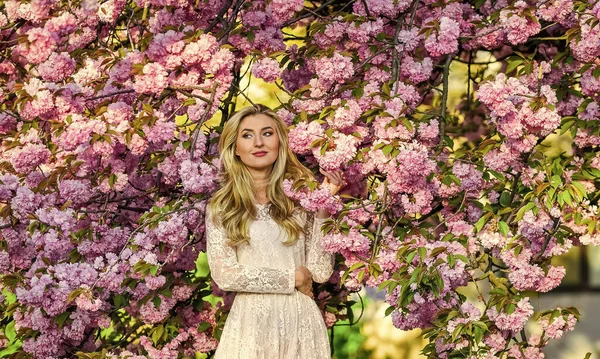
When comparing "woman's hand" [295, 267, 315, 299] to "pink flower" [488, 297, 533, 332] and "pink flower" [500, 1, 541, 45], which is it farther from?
"pink flower" [500, 1, 541, 45]

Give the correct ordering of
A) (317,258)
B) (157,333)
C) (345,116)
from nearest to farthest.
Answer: (345,116), (317,258), (157,333)

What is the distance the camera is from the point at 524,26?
4113mm

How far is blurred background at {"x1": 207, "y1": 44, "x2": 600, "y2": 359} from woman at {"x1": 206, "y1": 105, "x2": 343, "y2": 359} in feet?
7.28

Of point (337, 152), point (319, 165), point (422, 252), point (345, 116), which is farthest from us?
point (319, 165)

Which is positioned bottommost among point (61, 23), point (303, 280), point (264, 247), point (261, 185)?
point (303, 280)

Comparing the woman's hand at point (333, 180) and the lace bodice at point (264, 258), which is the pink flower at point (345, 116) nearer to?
the woman's hand at point (333, 180)

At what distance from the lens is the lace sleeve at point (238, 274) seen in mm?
3955

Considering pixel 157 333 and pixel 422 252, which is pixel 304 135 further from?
pixel 157 333

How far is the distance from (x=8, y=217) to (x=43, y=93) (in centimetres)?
64

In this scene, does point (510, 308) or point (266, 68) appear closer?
point (510, 308)

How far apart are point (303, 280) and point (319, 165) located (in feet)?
1.66

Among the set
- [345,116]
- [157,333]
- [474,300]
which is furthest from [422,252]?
[474,300]

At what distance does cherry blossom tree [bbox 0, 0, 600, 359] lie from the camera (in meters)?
3.92

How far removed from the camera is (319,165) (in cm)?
430
